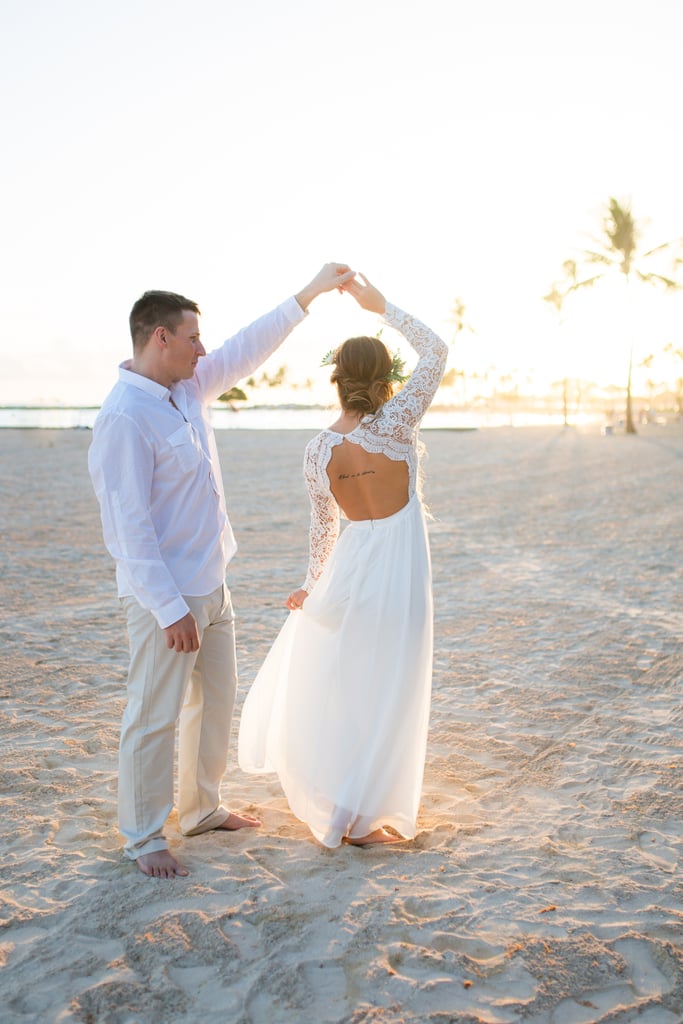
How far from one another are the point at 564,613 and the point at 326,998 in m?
5.06

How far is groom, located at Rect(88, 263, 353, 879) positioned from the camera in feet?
9.00

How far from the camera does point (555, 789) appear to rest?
3.79 metres

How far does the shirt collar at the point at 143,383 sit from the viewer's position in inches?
111

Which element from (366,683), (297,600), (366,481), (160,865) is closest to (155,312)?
(366,481)

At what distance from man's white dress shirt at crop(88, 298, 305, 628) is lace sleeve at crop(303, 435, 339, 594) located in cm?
36

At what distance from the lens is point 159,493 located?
9.41 feet

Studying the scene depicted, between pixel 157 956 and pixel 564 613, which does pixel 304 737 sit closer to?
pixel 157 956

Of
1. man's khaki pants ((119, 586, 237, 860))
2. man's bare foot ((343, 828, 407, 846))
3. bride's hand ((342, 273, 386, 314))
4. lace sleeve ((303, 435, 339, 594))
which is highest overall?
bride's hand ((342, 273, 386, 314))

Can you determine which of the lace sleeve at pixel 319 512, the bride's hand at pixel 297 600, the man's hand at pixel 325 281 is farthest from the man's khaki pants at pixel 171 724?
the man's hand at pixel 325 281

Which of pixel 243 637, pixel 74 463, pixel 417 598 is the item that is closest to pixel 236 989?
pixel 417 598

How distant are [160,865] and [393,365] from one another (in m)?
Result: 2.03

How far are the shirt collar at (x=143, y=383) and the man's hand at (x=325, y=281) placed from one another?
2.39 ft

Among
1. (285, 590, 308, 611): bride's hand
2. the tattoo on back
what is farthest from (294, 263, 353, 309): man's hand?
(285, 590, 308, 611): bride's hand

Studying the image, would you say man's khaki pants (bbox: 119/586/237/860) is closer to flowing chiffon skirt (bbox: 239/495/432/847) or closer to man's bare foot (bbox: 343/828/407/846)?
flowing chiffon skirt (bbox: 239/495/432/847)
